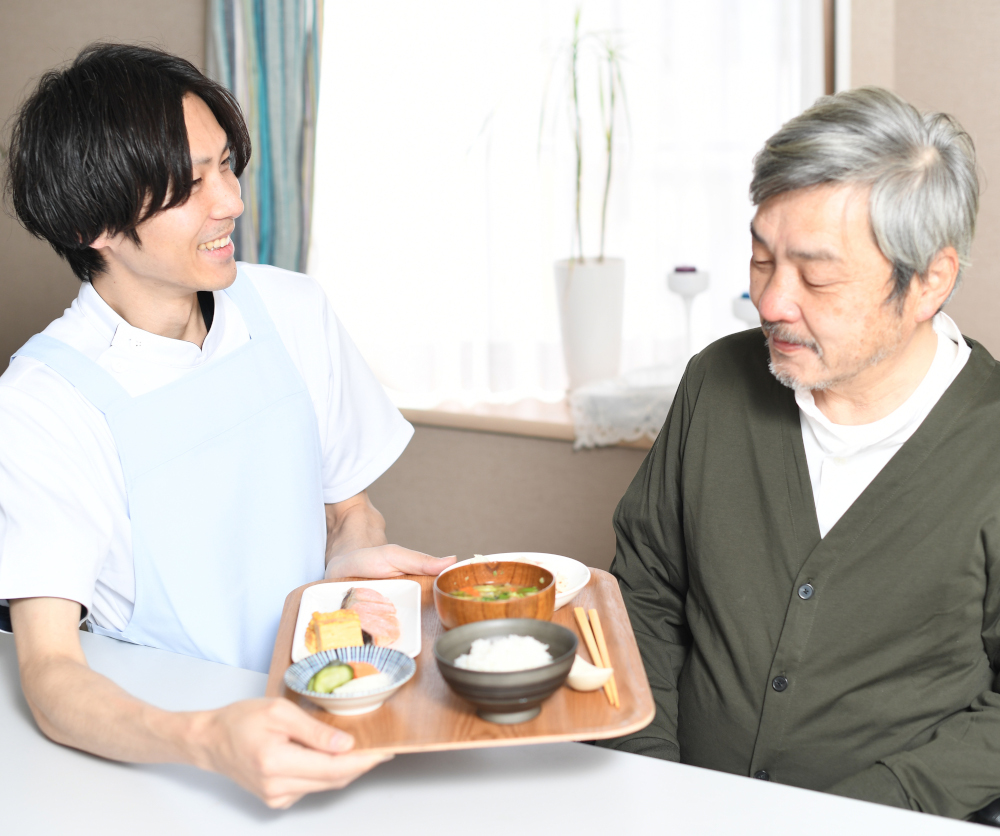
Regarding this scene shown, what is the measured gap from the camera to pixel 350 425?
6.05 feet

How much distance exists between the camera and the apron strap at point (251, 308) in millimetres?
1667

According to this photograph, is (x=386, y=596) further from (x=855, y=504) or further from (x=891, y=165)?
(x=891, y=165)

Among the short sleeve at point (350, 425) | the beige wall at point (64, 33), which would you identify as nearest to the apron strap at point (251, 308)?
the short sleeve at point (350, 425)

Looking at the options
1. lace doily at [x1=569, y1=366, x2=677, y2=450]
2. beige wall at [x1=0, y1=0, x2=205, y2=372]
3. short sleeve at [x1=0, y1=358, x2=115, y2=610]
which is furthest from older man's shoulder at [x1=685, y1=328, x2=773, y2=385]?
beige wall at [x1=0, y1=0, x2=205, y2=372]

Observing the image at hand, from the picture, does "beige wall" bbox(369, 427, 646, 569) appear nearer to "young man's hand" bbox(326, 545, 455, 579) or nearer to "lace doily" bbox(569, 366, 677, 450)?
"lace doily" bbox(569, 366, 677, 450)

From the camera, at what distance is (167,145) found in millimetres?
1426

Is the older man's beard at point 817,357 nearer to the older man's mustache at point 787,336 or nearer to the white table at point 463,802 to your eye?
the older man's mustache at point 787,336

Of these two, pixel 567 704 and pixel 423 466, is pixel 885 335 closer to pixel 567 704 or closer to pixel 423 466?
pixel 567 704

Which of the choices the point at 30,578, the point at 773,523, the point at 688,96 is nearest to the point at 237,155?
the point at 30,578

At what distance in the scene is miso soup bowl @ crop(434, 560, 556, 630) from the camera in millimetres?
1144

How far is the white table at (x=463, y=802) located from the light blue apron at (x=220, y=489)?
356 mm

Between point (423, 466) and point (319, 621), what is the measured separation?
260 cm

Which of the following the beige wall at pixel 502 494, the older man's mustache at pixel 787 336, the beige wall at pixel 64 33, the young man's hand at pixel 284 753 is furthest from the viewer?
the beige wall at pixel 64 33

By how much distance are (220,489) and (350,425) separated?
1.20ft
